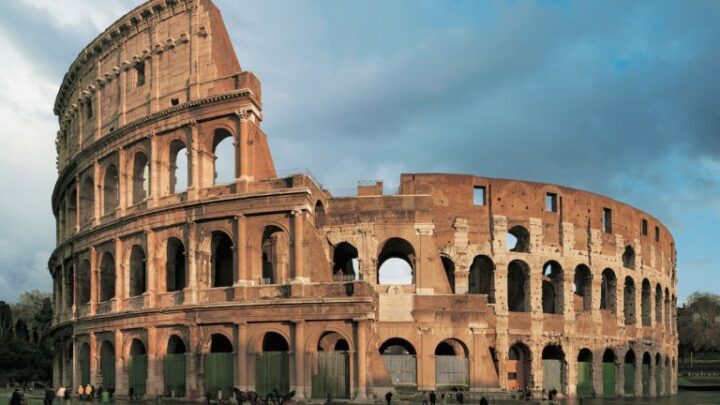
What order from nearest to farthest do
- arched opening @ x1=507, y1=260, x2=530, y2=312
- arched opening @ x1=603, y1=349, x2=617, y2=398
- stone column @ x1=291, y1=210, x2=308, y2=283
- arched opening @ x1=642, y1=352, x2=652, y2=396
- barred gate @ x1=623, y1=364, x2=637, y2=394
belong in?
stone column @ x1=291, y1=210, x2=308, y2=283, arched opening @ x1=507, y1=260, x2=530, y2=312, arched opening @ x1=603, y1=349, x2=617, y2=398, barred gate @ x1=623, y1=364, x2=637, y2=394, arched opening @ x1=642, y1=352, x2=652, y2=396

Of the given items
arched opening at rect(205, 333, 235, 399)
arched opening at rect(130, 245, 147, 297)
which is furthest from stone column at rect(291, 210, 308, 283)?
arched opening at rect(130, 245, 147, 297)

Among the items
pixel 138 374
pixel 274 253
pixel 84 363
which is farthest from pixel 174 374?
pixel 84 363

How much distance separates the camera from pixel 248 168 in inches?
1358

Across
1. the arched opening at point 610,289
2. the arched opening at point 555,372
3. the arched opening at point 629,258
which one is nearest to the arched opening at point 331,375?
the arched opening at point 555,372

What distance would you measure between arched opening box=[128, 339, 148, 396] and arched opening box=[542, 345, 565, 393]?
19.6m

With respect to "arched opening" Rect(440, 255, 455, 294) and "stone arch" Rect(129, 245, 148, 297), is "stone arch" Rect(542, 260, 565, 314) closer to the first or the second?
"arched opening" Rect(440, 255, 455, 294)

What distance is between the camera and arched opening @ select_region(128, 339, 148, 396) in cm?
3559

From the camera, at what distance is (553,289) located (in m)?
44.5

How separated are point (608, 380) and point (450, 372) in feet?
40.3

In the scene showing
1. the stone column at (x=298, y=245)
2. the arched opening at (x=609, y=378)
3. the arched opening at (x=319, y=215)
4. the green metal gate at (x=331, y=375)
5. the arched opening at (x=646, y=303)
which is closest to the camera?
the green metal gate at (x=331, y=375)

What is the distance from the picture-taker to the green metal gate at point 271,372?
32625 mm

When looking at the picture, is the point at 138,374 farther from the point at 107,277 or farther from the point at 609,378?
the point at 609,378

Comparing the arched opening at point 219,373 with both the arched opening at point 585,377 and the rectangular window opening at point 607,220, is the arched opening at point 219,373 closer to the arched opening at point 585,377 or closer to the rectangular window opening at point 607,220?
the arched opening at point 585,377

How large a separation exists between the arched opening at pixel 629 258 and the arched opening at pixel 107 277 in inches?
1128
